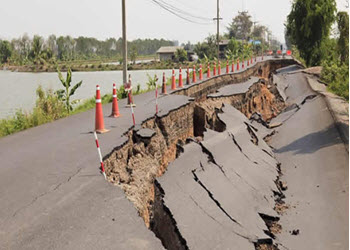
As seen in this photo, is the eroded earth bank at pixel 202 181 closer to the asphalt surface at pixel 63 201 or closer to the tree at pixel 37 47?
the asphalt surface at pixel 63 201

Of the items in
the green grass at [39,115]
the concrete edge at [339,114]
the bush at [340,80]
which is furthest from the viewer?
the bush at [340,80]

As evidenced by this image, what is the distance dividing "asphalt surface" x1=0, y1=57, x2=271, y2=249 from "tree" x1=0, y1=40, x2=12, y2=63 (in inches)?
3751

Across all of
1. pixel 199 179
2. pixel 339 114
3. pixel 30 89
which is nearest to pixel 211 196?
pixel 199 179

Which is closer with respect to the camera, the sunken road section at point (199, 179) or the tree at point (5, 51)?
the sunken road section at point (199, 179)

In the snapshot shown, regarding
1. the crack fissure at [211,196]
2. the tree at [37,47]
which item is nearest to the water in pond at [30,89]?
the crack fissure at [211,196]

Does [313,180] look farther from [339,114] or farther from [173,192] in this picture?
[339,114]

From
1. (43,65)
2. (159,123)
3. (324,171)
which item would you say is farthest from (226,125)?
(43,65)

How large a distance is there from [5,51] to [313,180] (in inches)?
3828

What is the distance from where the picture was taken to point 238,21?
133750mm

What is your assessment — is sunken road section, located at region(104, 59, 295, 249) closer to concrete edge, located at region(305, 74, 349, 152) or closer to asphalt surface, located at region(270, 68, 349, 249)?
asphalt surface, located at region(270, 68, 349, 249)

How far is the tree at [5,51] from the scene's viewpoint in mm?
92794

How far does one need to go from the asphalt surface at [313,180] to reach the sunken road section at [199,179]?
0.38 metres

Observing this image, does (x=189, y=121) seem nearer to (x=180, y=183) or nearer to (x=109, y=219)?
(x=180, y=183)

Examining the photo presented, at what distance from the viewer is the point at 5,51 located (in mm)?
93188
